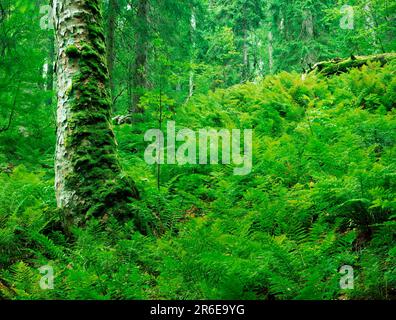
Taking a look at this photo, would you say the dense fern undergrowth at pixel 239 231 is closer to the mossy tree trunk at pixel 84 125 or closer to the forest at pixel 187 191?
the forest at pixel 187 191

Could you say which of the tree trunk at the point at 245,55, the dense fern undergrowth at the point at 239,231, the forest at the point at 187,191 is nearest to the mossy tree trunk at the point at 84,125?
the forest at the point at 187,191

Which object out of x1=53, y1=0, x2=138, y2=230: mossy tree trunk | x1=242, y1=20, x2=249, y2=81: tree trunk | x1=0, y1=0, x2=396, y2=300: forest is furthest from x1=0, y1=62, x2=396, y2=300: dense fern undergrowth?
x1=242, y1=20, x2=249, y2=81: tree trunk

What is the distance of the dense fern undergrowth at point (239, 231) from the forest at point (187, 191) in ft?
0.05

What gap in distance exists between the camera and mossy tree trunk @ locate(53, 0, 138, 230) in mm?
4047

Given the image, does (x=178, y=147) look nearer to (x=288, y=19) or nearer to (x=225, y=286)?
(x=225, y=286)

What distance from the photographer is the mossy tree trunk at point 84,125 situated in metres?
4.05

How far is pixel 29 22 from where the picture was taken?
6.50m

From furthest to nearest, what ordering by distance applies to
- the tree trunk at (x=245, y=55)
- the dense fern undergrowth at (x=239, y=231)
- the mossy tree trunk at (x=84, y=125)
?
the tree trunk at (x=245, y=55) → the mossy tree trunk at (x=84, y=125) → the dense fern undergrowth at (x=239, y=231)

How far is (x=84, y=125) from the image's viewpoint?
4.29 m

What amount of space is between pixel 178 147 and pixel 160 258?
3.49 m

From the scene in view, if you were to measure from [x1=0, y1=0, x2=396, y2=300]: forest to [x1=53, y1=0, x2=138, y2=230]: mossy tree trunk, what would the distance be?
0.02 metres

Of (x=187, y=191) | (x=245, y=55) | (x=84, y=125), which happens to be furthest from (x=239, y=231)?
(x=245, y=55)

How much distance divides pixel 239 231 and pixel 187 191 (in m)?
2.10
